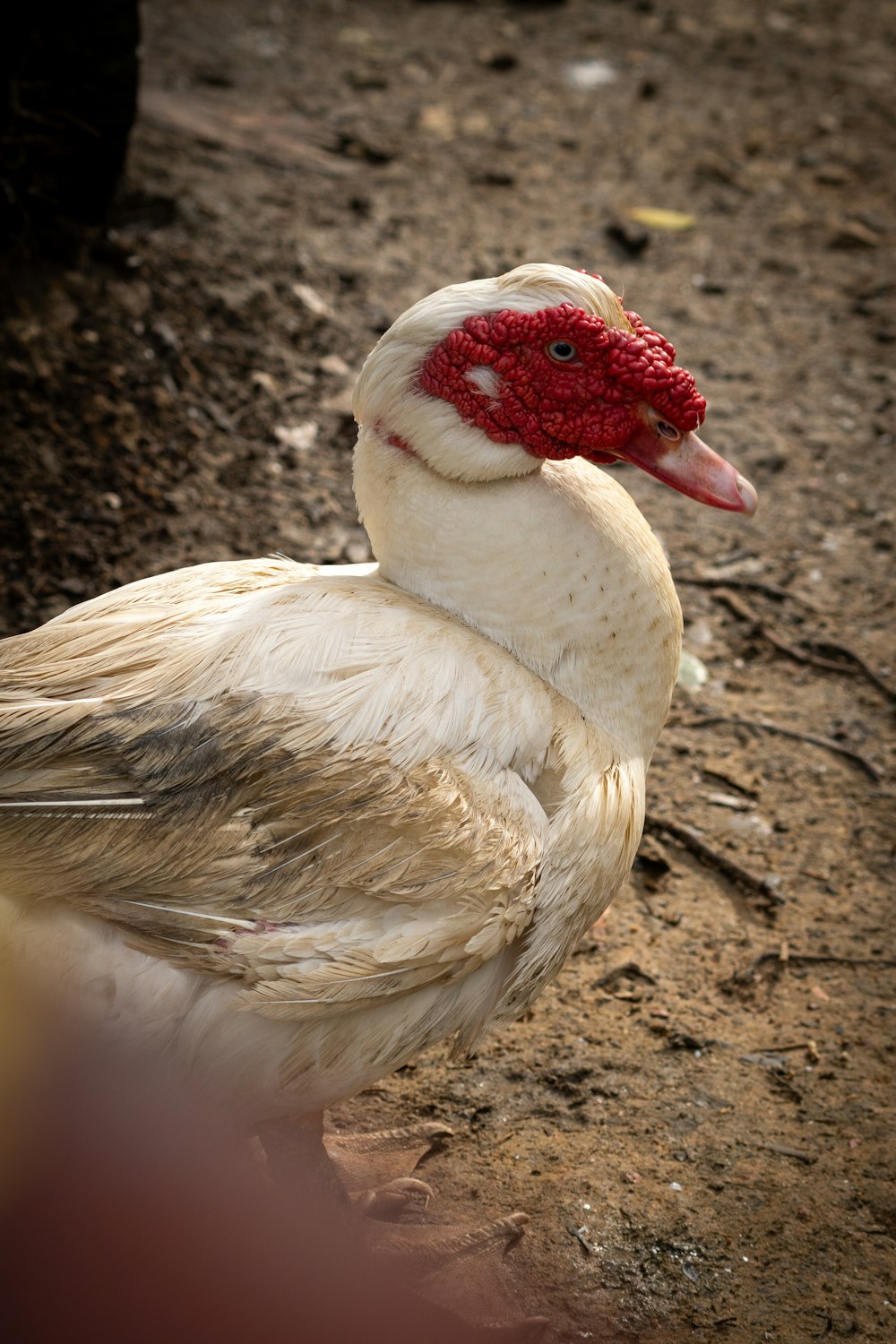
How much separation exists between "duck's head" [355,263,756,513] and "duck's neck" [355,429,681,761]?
0.07 m

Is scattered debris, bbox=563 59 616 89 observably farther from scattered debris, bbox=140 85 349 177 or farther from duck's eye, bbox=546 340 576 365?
duck's eye, bbox=546 340 576 365

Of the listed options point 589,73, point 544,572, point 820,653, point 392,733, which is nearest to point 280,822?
point 392,733

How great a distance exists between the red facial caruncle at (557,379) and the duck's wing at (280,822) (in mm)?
621

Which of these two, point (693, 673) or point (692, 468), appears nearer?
point (692, 468)

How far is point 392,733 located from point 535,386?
2.67 feet

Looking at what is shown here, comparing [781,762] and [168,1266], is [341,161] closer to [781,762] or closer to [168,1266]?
[781,762]

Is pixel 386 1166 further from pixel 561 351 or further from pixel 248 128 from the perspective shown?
pixel 248 128

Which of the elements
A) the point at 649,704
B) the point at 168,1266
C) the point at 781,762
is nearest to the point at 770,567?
the point at 781,762

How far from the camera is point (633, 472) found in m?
5.18

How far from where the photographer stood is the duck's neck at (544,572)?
259 centimetres

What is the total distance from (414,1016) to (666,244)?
212 inches

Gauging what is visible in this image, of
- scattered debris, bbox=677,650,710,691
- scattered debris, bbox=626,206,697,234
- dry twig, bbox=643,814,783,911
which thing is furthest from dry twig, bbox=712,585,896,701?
scattered debris, bbox=626,206,697,234

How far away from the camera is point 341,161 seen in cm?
679

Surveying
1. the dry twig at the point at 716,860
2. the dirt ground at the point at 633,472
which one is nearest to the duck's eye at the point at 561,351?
the dry twig at the point at 716,860
